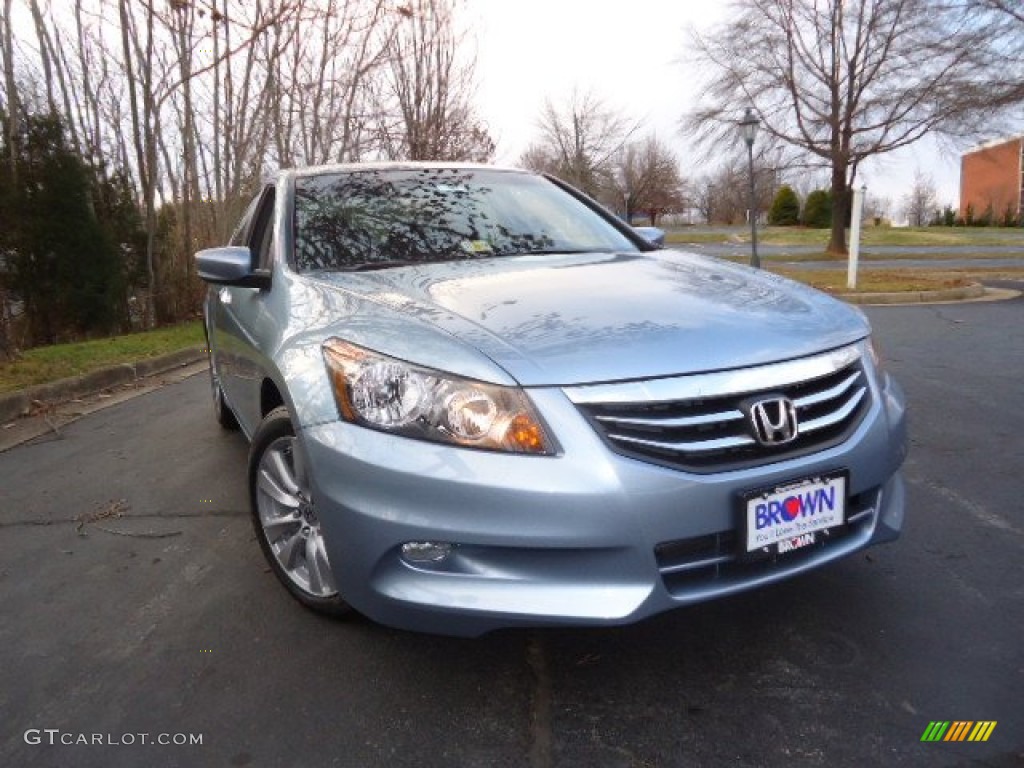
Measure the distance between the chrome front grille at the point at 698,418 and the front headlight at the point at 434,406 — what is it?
142 millimetres

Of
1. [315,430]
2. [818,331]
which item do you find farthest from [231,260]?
[818,331]

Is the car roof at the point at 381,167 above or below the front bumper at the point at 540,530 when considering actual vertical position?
above

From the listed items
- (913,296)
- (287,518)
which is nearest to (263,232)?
(287,518)

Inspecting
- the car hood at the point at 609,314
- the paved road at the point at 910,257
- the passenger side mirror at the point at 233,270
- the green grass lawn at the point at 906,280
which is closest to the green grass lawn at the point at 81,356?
the passenger side mirror at the point at 233,270

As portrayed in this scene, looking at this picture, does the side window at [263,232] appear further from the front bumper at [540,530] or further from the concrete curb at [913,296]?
the concrete curb at [913,296]

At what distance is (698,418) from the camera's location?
71.7 inches

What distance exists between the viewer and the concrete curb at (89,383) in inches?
221

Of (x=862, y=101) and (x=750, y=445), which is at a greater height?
(x=862, y=101)

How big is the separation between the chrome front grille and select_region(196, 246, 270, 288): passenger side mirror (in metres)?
1.63

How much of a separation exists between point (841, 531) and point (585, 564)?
29.6 inches

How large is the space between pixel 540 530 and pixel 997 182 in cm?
7092

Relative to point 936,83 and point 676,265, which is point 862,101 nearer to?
point 936,83

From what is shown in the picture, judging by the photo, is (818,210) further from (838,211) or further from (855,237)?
(855,237)

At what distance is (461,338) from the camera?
196 cm
